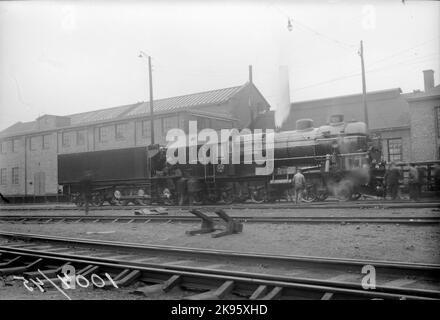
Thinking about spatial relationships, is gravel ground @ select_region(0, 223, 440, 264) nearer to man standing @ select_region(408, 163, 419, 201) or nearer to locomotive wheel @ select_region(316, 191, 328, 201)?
locomotive wheel @ select_region(316, 191, 328, 201)

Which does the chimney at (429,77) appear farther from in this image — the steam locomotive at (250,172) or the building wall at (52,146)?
the steam locomotive at (250,172)

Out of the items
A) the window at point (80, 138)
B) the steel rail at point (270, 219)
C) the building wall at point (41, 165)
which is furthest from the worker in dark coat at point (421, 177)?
the building wall at point (41, 165)

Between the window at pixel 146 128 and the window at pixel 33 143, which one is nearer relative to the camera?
the window at pixel 146 128

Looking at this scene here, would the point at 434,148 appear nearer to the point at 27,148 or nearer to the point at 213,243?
the point at 213,243

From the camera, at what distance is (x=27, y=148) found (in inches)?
1714

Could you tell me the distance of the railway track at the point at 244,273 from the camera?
445cm

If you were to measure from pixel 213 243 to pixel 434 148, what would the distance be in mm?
22364

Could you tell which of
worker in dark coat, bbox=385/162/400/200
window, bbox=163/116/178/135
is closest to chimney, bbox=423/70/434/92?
window, bbox=163/116/178/135

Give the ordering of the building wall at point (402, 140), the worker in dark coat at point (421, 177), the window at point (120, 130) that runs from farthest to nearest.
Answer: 1. the window at point (120, 130)
2. the building wall at point (402, 140)
3. the worker in dark coat at point (421, 177)

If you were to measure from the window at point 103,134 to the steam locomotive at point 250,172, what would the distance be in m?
12.7

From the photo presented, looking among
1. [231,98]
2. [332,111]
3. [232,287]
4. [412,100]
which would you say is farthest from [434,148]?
[232,287]

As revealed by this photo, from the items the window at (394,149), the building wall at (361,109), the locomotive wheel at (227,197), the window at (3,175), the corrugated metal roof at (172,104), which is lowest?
the locomotive wheel at (227,197)

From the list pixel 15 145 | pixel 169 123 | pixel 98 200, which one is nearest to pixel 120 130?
pixel 169 123

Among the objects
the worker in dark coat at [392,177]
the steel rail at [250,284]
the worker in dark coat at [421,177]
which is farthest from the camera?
the worker in dark coat at [421,177]
